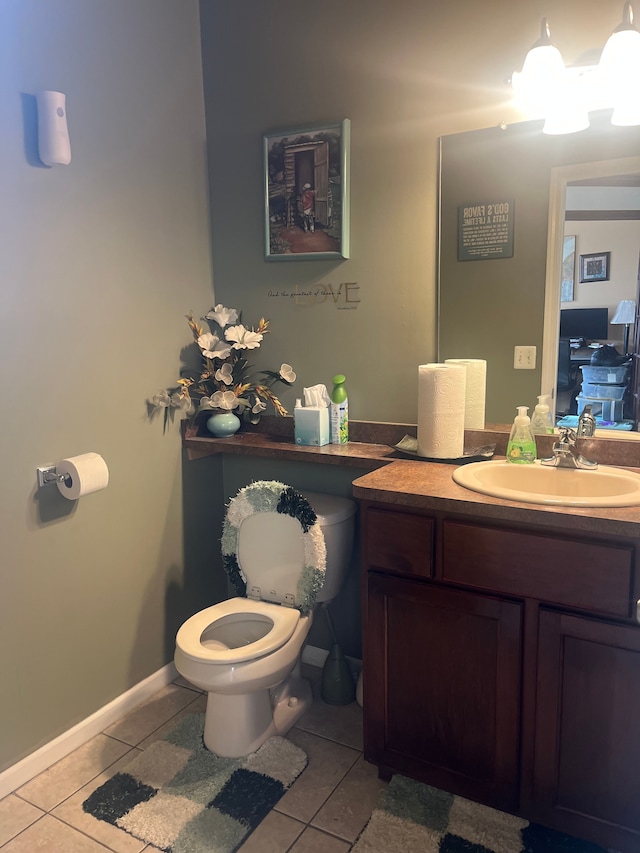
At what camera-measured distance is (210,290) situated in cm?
254

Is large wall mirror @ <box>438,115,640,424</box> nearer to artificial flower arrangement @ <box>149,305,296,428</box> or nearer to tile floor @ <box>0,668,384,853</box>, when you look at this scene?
artificial flower arrangement @ <box>149,305,296,428</box>

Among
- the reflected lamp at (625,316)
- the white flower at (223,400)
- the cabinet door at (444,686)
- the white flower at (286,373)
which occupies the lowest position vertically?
the cabinet door at (444,686)

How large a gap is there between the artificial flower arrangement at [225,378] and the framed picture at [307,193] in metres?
0.31

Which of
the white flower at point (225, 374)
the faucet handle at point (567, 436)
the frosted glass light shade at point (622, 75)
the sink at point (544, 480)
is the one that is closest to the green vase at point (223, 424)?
the white flower at point (225, 374)

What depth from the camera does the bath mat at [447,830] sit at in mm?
1621

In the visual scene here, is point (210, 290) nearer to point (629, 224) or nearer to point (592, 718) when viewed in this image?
Answer: point (629, 224)

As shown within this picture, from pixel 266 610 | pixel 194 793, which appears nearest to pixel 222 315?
pixel 266 610

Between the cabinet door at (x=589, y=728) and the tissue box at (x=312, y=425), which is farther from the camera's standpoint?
the tissue box at (x=312, y=425)

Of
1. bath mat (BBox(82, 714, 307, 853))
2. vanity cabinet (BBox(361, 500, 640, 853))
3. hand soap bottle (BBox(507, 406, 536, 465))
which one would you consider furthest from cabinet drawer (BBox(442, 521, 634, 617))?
bath mat (BBox(82, 714, 307, 853))

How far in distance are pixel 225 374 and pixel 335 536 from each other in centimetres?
74

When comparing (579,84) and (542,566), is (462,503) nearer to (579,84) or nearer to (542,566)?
(542,566)

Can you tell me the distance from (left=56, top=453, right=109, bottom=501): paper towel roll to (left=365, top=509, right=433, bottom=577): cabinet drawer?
84cm

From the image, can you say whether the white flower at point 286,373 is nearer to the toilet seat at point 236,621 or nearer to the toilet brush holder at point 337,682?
the toilet seat at point 236,621

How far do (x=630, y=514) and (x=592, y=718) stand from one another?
52 centimetres
